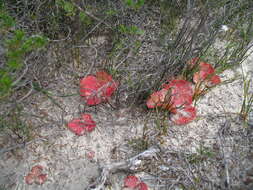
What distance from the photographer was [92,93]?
1573 millimetres

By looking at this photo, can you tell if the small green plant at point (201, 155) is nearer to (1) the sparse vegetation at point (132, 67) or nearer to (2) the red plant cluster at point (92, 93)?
(1) the sparse vegetation at point (132, 67)

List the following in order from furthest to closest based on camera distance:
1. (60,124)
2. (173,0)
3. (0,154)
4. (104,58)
→ (173,0)
(104,58)
(60,124)
(0,154)

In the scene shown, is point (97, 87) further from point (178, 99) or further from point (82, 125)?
point (178, 99)

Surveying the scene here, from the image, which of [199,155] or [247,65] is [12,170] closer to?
[199,155]

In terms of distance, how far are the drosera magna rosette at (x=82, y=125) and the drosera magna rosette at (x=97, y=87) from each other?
10cm

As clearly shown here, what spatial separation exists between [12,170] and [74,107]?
19.0 inches

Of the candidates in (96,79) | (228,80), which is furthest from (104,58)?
(228,80)

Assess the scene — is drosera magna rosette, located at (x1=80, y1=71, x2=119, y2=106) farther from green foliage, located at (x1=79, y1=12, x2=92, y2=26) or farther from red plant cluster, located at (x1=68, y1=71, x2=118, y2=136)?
green foliage, located at (x1=79, y1=12, x2=92, y2=26)

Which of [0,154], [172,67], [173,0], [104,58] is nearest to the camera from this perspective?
[0,154]

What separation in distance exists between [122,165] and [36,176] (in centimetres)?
45

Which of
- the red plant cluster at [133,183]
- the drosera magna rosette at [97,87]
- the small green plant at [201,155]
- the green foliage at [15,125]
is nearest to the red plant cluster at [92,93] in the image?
the drosera magna rosette at [97,87]

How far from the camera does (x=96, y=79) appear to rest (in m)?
1.66

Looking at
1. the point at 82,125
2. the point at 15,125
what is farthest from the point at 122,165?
the point at 15,125

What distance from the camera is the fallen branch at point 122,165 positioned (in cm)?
134
